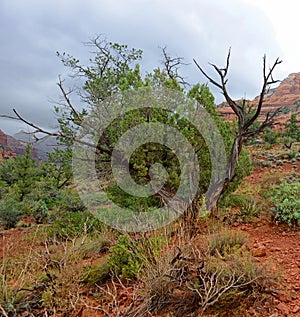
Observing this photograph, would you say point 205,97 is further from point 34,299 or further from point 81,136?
point 34,299

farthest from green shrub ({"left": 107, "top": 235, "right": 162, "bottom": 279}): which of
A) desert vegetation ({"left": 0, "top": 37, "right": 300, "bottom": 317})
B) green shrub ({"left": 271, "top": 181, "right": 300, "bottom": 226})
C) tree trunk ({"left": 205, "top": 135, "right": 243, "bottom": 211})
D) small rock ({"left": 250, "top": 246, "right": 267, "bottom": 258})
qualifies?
green shrub ({"left": 271, "top": 181, "right": 300, "bottom": 226})

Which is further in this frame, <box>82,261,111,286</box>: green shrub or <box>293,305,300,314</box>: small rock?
<box>82,261,111,286</box>: green shrub

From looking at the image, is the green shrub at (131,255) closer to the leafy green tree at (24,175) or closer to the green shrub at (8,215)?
the green shrub at (8,215)

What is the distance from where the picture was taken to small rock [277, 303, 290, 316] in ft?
6.77

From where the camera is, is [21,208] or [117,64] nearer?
[117,64]

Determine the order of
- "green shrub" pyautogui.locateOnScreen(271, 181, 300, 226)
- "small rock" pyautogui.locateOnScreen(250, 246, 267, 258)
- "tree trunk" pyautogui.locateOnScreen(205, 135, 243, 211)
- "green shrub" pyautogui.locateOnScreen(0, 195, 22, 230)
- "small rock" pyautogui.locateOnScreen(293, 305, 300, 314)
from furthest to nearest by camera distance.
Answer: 1. "green shrub" pyautogui.locateOnScreen(0, 195, 22, 230)
2. "tree trunk" pyautogui.locateOnScreen(205, 135, 243, 211)
3. "green shrub" pyautogui.locateOnScreen(271, 181, 300, 226)
4. "small rock" pyautogui.locateOnScreen(250, 246, 267, 258)
5. "small rock" pyautogui.locateOnScreen(293, 305, 300, 314)

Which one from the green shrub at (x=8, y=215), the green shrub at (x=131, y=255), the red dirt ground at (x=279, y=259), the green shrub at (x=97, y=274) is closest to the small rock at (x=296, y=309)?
the red dirt ground at (x=279, y=259)

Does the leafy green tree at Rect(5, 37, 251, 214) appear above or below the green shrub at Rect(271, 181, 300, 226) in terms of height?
above

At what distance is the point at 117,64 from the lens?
689 cm

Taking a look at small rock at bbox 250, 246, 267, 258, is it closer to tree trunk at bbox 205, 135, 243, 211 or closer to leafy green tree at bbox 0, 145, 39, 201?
tree trunk at bbox 205, 135, 243, 211

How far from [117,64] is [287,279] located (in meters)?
6.15

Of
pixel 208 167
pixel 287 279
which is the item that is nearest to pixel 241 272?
pixel 287 279

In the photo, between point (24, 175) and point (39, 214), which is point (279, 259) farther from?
point (24, 175)

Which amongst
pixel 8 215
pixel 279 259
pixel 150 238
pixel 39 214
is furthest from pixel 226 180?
pixel 8 215
